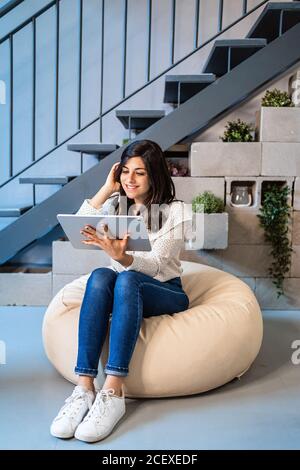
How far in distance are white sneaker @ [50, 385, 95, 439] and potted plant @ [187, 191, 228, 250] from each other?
140cm

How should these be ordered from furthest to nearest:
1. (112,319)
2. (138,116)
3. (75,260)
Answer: (138,116) < (75,260) < (112,319)

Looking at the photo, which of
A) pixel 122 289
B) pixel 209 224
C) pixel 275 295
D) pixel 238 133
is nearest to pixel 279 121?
pixel 238 133

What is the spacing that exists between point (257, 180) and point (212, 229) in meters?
0.46

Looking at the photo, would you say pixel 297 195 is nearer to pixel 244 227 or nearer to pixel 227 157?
pixel 244 227

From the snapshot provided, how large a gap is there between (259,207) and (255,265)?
37 cm

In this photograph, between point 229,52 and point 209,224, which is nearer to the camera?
point 209,224

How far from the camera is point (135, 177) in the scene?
197cm

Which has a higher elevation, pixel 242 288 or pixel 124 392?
pixel 242 288

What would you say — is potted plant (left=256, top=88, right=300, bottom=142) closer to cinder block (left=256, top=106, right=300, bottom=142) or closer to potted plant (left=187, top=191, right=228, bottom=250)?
cinder block (left=256, top=106, right=300, bottom=142)

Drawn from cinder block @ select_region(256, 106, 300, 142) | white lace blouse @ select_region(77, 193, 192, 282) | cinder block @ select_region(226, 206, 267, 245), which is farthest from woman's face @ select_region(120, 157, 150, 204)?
cinder block @ select_region(256, 106, 300, 142)

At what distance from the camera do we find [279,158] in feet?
9.87
